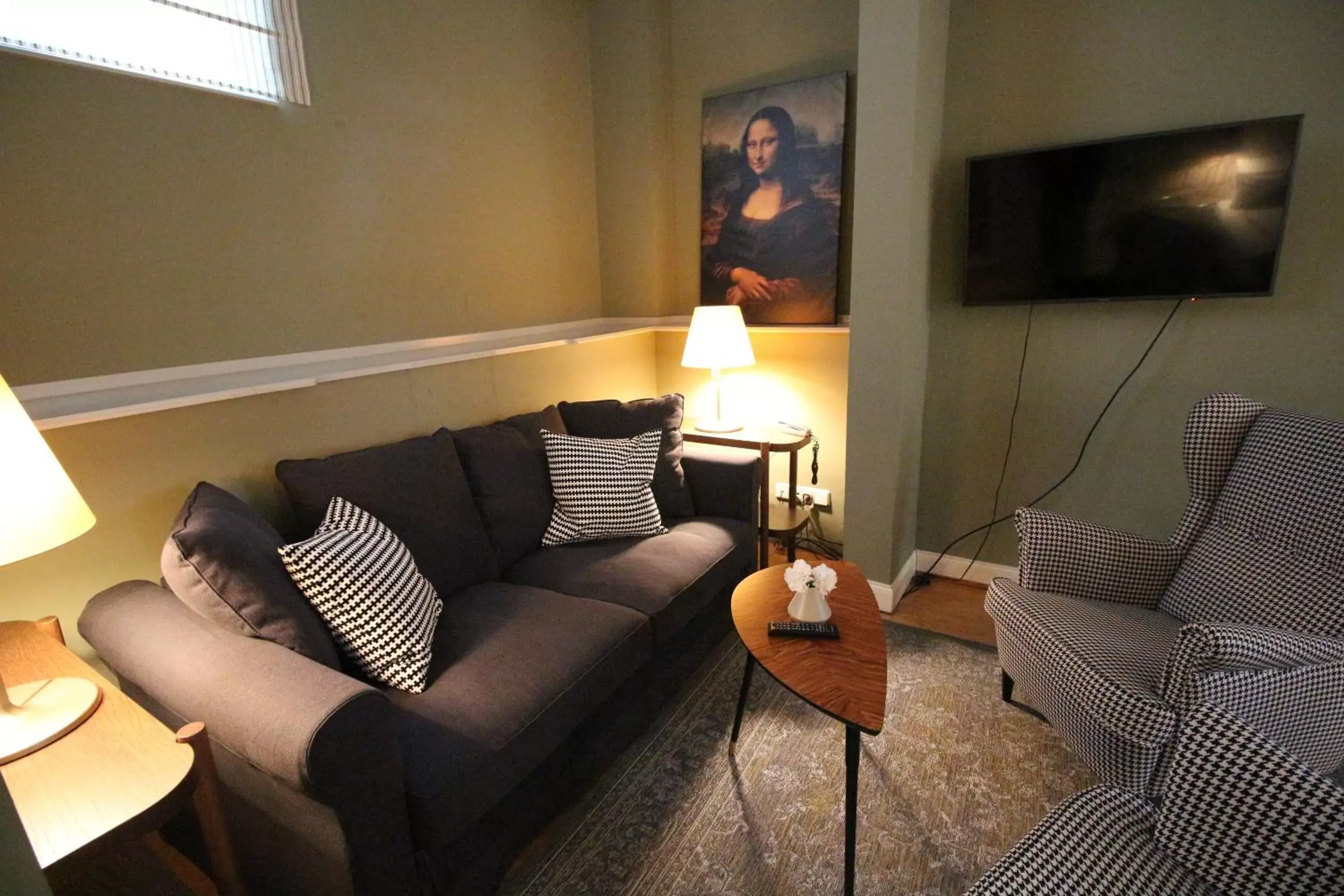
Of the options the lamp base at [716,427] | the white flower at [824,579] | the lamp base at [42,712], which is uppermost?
the lamp base at [716,427]

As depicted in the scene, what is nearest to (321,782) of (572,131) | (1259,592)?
(1259,592)

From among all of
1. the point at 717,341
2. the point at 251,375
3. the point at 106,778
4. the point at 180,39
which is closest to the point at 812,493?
the point at 717,341

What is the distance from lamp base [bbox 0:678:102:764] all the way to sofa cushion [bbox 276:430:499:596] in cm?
59

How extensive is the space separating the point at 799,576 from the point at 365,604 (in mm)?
1066

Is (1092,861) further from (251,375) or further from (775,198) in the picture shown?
(775,198)

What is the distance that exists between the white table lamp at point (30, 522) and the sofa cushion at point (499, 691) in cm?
56

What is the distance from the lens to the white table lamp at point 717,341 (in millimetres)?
2773

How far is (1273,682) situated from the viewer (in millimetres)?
1143

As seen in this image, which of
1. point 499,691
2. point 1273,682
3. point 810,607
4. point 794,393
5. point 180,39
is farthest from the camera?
point 794,393

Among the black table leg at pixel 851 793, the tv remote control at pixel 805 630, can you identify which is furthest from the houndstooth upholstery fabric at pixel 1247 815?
the tv remote control at pixel 805 630

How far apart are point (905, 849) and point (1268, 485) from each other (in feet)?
4.30

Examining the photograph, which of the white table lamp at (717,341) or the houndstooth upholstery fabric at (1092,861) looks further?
the white table lamp at (717,341)

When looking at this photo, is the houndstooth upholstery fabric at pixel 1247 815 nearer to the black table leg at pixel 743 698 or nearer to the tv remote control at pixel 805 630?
the tv remote control at pixel 805 630

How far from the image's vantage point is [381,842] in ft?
3.77
